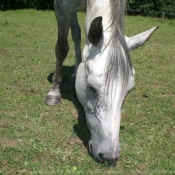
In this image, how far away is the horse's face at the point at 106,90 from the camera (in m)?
2.37

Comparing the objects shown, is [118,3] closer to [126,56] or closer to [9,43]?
[126,56]

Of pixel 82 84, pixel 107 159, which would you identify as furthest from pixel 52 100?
pixel 107 159

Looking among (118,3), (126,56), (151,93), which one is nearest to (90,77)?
(126,56)

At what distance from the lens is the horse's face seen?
7.77 feet

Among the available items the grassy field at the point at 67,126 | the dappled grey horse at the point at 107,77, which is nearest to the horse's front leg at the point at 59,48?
the grassy field at the point at 67,126

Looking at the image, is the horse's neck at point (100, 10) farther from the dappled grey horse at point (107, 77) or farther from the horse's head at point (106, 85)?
the horse's head at point (106, 85)

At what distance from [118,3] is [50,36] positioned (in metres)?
8.07

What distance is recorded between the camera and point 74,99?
175 inches

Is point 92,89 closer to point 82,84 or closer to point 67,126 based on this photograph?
point 82,84

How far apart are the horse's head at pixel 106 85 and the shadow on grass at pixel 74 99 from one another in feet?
2.19

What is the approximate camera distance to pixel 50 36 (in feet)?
34.5

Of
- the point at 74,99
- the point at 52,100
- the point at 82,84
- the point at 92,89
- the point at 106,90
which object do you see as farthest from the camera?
the point at 74,99

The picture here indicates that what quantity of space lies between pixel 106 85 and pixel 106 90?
0.15 ft

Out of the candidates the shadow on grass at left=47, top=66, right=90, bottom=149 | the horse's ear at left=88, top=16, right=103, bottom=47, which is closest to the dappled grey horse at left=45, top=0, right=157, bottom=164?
the horse's ear at left=88, top=16, right=103, bottom=47
